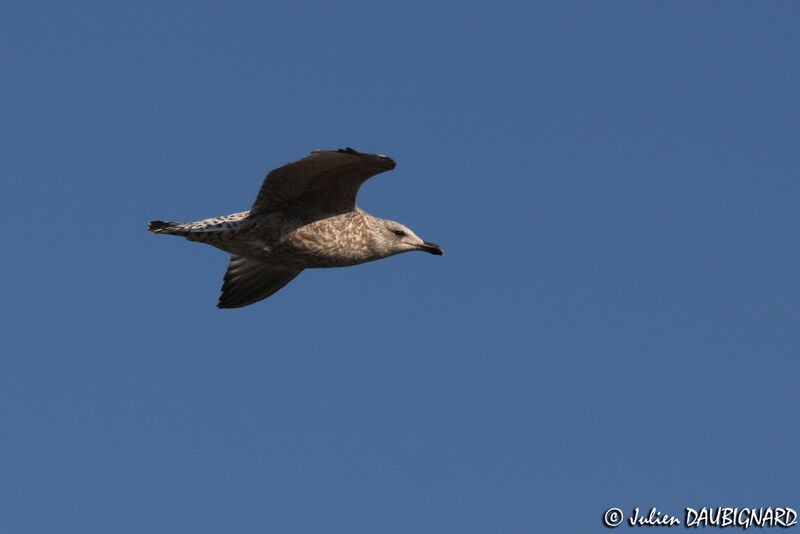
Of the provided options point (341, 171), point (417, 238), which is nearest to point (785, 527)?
point (417, 238)

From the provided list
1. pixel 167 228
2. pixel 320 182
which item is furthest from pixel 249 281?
pixel 320 182

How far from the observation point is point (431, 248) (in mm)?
17500

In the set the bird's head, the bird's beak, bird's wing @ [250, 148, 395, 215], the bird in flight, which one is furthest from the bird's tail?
the bird's beak

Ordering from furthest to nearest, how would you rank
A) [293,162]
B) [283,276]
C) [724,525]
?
1. [283,276]
2. [724,525]
3. [293,162]

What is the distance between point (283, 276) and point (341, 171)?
3937 millimetres

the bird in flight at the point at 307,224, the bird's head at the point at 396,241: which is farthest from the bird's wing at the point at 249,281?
the bird's head at the point at 396,241

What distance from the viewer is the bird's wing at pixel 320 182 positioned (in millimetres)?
14984

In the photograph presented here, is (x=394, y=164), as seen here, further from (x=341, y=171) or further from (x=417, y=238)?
(x=417, y=238)

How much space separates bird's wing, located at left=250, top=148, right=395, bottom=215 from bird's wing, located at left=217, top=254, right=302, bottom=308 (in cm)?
285

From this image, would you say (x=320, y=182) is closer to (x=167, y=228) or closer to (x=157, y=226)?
(x=167, y=228)

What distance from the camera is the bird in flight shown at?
15453mm

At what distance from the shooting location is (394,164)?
595 inches

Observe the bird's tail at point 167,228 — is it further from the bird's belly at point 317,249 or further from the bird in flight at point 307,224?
the bird's belly at point 317,249

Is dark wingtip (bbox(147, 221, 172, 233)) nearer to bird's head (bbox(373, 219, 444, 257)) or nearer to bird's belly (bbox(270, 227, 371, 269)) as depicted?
bird's belly (bbox(270, 227, 371, 269))
